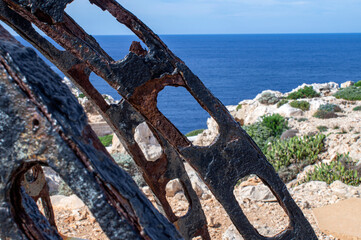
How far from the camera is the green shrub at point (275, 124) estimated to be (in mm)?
12182

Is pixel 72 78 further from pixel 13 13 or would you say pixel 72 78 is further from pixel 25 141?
pixel 25 141

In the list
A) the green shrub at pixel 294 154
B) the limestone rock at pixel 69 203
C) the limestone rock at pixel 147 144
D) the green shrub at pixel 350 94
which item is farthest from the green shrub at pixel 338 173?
the green shrub at pixel 350 94

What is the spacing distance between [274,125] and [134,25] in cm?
1009

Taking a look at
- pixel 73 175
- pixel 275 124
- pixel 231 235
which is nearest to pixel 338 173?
pixel 231 235

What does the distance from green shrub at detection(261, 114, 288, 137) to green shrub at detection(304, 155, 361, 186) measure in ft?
11.4

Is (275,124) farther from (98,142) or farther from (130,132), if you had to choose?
(98,142)

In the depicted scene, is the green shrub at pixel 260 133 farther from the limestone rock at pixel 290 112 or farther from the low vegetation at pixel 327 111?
the low vegetation at pixel 327 111

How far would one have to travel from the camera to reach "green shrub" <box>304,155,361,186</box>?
25.4ft

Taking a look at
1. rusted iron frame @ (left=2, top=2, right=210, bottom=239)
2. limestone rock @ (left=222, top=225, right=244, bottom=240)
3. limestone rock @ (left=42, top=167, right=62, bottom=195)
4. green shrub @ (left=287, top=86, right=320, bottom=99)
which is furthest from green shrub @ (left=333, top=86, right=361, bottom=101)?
rusted iron frame @ (left=2, top=2, right=210, bottom=239)

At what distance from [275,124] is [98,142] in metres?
11.3

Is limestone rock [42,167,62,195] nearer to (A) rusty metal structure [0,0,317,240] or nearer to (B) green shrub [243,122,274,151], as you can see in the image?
(A) rusty metal structure [0,0,317,240]

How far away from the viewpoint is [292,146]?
965cm

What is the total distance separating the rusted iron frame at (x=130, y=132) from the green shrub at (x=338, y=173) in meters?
4.14

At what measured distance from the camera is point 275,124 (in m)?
12.4
